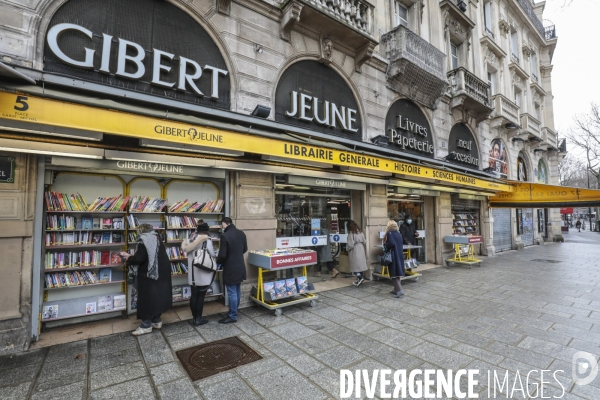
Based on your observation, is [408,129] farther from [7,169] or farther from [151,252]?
[7,169]

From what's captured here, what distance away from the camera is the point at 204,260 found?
488 cm

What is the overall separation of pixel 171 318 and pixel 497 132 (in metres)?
18.1

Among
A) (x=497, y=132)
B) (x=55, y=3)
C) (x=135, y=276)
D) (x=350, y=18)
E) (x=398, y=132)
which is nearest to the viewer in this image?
(x=55, y=3)

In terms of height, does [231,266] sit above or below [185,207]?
below

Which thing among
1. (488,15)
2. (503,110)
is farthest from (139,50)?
(488,15)

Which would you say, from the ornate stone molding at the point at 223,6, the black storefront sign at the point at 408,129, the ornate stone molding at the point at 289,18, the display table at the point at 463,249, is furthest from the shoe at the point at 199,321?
the display table at the point at 463,249

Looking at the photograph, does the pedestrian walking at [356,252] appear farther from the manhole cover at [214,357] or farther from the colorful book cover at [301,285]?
the manhole cover at [214,357]

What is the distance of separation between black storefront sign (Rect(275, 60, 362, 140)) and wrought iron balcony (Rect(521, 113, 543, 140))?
15466 millimetres

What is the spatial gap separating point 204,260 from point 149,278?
34.4 inches

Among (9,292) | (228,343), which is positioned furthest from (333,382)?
(9,292)

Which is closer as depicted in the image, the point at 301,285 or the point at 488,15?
the point at 301,285

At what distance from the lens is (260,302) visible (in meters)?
5.59

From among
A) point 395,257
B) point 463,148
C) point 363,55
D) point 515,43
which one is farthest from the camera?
point 515,43

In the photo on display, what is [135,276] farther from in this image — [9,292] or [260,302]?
[260,302]
